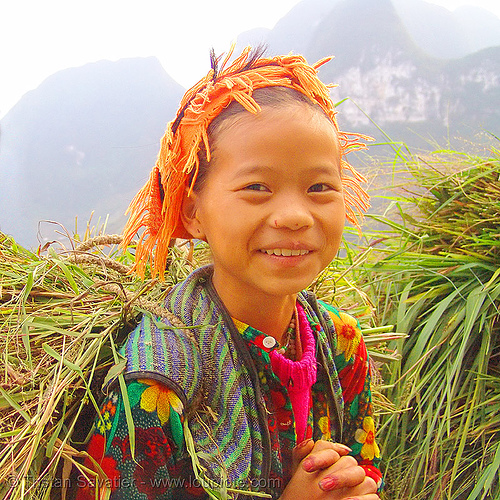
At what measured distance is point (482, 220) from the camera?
1.40 m

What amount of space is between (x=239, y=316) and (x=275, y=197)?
0.24 m

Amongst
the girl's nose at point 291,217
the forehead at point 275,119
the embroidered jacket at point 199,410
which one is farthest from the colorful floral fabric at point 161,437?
the forehead at point 275,119

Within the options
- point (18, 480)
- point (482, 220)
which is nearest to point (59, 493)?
point (18, 480)

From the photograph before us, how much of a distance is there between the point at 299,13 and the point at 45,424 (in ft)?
13.7

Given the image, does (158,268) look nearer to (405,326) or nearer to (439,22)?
(405,326)

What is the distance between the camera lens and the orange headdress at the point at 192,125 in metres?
0.72

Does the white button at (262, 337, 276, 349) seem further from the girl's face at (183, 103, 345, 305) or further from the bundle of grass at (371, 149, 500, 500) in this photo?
the bundle of grass at (371, 149, 500, 500)

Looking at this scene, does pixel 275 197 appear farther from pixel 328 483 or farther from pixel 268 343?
pixel 328 483

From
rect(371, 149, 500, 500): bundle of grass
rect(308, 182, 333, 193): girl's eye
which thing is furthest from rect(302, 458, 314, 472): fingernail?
rect(371, 149, 500, 500): bundle of grass

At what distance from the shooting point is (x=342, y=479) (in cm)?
73

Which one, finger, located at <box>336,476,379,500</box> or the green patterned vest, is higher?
the green patterned vest

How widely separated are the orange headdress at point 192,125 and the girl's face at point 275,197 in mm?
41

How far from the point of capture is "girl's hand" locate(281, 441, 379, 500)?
73 cm

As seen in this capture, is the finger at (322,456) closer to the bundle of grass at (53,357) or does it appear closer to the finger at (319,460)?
the finger at (319,460)
